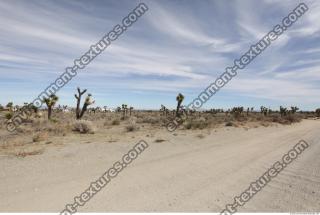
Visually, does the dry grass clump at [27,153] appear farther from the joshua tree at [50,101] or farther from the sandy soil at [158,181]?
the joshua tree at [50,101]

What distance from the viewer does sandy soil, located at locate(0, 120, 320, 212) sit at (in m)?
6.15

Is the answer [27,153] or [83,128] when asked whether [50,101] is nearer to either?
[83,128]

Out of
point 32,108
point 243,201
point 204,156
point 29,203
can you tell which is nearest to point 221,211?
point 243,201

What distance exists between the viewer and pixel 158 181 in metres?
7.86

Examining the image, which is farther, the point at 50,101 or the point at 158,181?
the point at 50,101

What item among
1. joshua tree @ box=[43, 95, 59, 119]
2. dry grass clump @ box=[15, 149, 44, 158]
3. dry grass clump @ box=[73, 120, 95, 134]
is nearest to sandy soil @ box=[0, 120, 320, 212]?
dry grass clump @ box=[15, 149, 44, 158]

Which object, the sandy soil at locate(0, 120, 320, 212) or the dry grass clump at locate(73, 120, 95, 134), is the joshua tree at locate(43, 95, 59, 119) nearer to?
the dry grass clump at locate(73, 120, 95, 134)

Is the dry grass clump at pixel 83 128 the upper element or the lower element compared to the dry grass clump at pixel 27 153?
upper

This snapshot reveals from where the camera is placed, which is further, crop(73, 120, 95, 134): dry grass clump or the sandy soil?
crop(73, 120, 95, 134): dry grass clump

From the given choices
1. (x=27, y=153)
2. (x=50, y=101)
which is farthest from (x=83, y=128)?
(x=50, y=101)

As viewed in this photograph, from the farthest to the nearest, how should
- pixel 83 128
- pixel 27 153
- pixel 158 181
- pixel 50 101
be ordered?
pixel 50 101 → pixel 83 128 → pixel 27 153 → pixel 158 181

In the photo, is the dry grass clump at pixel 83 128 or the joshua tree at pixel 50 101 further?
the joshua tree at pixel 50 101

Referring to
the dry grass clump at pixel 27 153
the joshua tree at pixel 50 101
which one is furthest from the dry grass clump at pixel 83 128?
the joshua tree at pixel 50 101

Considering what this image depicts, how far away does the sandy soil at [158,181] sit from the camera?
6152 mm
